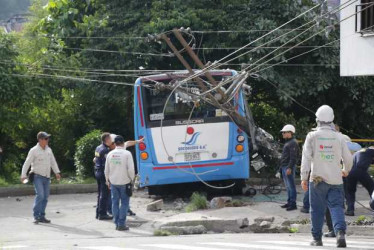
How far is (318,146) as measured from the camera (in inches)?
404

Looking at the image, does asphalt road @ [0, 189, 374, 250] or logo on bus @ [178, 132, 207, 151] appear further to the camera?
logo on bus @ [178, 132, 207, 151]

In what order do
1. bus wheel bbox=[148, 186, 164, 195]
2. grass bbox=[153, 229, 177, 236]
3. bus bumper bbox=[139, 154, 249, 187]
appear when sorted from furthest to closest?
bus wheel bbox=[148, 186, 164, 195], bus bumper bbox=[139, 154, 249, 187], grass bbox=[153, 229, 177, 236]

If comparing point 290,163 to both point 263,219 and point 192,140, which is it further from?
point 192,140

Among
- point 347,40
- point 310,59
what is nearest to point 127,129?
point 310,59

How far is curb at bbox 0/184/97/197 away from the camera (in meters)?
19.5

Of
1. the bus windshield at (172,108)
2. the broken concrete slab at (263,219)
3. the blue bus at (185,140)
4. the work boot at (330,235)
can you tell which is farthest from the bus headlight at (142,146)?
the work boot at (330,235)

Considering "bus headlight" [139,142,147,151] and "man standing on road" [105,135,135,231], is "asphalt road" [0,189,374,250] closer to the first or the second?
"man standing on road" [105,135,135,231]

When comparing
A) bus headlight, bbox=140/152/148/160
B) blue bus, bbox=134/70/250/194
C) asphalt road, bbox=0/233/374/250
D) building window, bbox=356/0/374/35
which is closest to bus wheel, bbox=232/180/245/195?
blue bus, bbox=134/70/250/194

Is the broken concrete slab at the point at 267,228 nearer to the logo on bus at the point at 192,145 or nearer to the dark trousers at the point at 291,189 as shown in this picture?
the dark trousers at the point at 291,189

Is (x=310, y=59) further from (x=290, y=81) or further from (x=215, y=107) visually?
(x=215, y=107)

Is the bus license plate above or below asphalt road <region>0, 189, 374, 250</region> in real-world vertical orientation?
above

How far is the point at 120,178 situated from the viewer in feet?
45.6

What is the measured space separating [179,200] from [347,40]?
533 centimetres

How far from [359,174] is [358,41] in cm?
375
